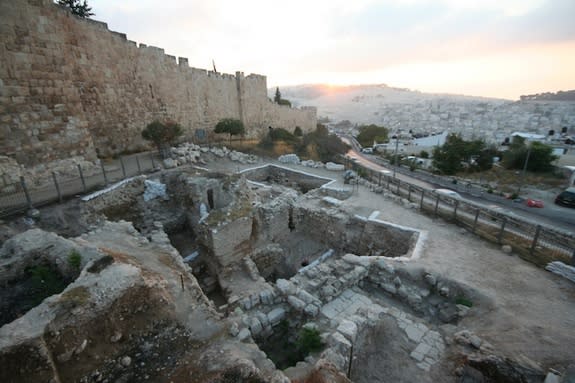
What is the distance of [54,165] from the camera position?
9828 millimetres

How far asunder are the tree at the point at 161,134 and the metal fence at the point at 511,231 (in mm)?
13512

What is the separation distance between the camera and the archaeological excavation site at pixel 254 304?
11.9 feet

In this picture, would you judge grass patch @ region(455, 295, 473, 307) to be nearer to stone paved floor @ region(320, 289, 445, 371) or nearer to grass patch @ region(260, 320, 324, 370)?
stone paved floor @ region(320, 289, 445, 371)

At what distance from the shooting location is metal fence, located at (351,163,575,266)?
7664mm

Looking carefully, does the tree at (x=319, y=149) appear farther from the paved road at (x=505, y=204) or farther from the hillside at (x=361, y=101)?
the hillside at (x=361, y=101)

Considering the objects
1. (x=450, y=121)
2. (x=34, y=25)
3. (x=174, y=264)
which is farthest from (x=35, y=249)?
(x=450, y=121)

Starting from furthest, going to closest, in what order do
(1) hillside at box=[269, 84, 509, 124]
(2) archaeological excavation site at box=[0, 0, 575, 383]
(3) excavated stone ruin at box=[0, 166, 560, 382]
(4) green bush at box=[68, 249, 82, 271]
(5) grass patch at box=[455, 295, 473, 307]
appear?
(1) hillside at box=[269, 84, 509, 124], (5) grass patch at box=[455, 295, 473, 307], (4) green bush at box=[68, 249, 82, 271], (2) archaeological excavation site at box=[0, 0, 575, 383], (3) excavated stone ruin at box=[0, 166, 560, 382]

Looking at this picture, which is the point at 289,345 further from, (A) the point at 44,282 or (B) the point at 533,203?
(B) the point at 533,203

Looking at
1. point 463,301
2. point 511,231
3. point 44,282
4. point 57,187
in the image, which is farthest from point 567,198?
point 57,187

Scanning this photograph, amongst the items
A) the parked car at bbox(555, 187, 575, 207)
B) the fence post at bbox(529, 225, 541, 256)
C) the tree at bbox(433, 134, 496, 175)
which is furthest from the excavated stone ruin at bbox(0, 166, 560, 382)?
the tree at bbox(433, 134, 496, 175)

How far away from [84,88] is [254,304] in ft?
45.3

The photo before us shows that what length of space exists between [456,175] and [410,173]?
478 centimetres

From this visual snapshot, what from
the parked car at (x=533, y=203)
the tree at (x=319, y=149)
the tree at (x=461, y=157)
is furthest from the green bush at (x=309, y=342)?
the tree at (x=461, y=157)

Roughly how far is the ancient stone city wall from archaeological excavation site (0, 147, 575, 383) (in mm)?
2828
